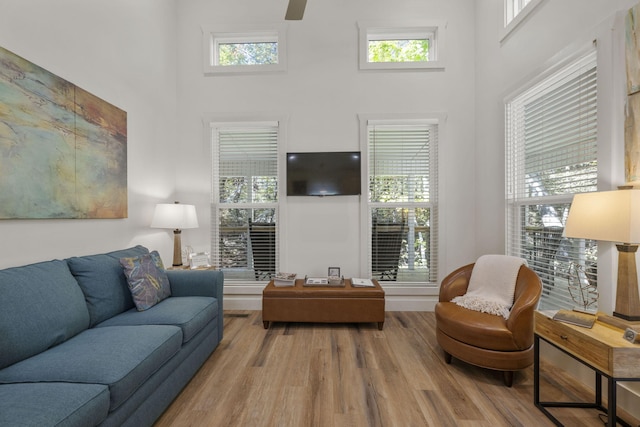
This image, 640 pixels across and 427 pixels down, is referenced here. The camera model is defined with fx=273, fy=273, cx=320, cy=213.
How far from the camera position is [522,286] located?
2273 mm

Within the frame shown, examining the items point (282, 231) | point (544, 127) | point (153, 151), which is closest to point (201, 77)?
point (153, 151)

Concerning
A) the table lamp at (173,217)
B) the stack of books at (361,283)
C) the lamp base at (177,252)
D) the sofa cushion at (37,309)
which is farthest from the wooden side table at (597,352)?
the lamp base at (177,252)

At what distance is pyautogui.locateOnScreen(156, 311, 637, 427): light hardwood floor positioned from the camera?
5.70 ft

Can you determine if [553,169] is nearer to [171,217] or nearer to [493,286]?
[493,286]

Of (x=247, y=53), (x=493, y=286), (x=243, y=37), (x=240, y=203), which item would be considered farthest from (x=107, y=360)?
(x=243, y=37)

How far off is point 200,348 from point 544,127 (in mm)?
3614

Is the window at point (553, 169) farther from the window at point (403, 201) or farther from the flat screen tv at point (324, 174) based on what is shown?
the flat screen tv at point (324, 174)

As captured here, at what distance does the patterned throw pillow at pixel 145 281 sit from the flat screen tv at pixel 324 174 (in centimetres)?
176

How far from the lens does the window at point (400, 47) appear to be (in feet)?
11.8

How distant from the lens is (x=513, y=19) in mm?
2873

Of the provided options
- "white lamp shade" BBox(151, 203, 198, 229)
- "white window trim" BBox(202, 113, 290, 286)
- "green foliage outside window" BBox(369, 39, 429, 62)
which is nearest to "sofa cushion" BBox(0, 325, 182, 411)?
"white lamp shade" BBox(151, 203, 198, 229)

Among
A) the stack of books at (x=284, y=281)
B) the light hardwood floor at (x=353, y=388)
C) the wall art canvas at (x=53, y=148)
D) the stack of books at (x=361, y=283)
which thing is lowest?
the light hardwood floor at (x=353, y=388)

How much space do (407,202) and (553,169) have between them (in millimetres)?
1564

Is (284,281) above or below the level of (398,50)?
below
